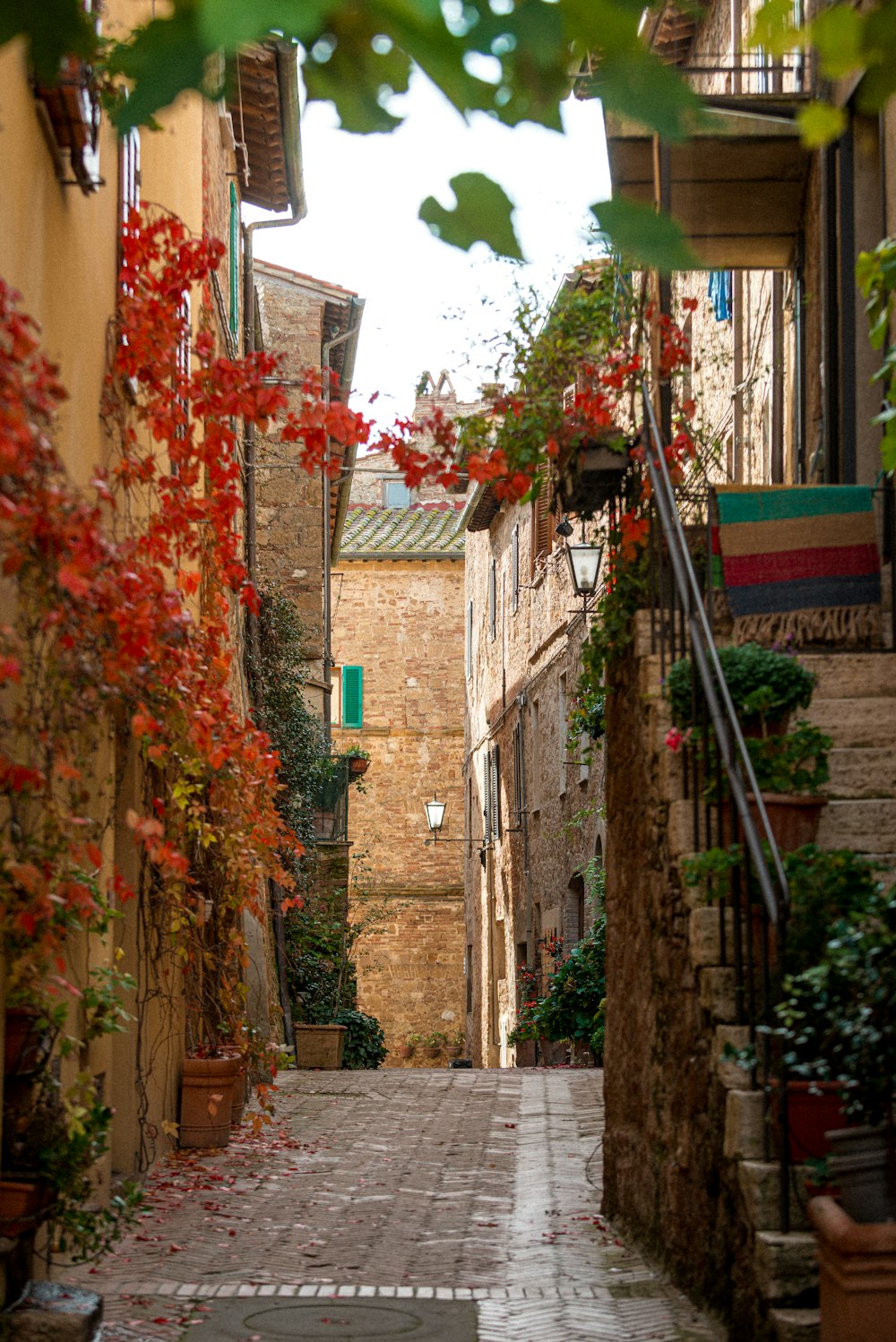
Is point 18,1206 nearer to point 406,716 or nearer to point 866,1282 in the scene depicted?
point 866,1282

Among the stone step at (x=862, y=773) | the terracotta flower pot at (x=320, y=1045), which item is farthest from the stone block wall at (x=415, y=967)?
the stone step at (x=862, y=773)

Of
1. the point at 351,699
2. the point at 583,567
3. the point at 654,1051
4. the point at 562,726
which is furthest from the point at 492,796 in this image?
the point at 654,1051

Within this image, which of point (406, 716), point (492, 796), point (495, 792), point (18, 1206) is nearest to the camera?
point (18, 1206)

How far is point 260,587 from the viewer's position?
1678cm

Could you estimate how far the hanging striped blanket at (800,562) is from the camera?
804cm

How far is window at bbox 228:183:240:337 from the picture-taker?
14.7 meters

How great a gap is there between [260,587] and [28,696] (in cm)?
1176

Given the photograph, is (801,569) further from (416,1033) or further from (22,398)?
(416,1033)

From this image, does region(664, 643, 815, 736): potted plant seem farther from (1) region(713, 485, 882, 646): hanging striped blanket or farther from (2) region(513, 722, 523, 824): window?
(2) region(513, 722, 523, 824): window

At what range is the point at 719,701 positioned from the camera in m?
6.18

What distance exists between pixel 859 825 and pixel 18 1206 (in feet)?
10.9

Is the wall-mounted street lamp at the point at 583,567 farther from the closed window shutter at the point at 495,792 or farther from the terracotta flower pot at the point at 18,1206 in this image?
the closed window shutter at the point at 495,792

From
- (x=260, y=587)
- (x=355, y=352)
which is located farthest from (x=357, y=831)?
(x=260, y=587)

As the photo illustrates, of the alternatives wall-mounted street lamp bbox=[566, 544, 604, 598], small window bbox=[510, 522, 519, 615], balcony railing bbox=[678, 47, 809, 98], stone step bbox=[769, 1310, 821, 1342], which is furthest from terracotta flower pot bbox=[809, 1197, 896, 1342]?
small window bbox=[510, 522, 519, 615]
